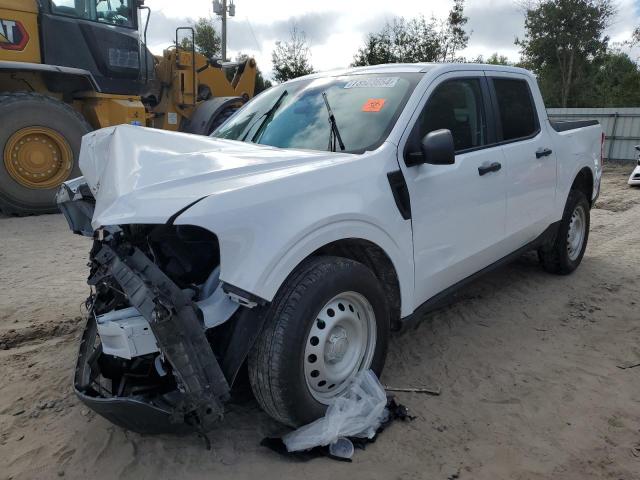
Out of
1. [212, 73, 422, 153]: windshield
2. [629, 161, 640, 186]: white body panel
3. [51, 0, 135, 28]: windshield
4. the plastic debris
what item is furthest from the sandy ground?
[629, 161, 640, 186]: white body panel

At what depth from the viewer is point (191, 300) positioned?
92.4 inches

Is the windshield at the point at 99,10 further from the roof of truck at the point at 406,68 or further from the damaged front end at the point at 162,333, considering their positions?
the damaged front end at the point at 162,333

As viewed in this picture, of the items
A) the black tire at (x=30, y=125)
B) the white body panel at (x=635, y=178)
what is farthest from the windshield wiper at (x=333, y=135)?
the white body panel at (x=635, y=178)

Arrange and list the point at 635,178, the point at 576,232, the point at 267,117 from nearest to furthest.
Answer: the point at 267,117
the point at 576,232
the point at 635,178

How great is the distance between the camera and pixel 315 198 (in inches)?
101

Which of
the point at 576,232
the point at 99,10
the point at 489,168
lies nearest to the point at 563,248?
the point at 576,232

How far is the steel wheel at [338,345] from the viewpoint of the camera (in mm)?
2629

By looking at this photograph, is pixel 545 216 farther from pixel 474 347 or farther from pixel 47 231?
pixel 47 231

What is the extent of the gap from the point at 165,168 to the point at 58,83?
6761 mm

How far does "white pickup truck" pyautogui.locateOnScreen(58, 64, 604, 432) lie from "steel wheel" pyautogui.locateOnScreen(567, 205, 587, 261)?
58.9 inches

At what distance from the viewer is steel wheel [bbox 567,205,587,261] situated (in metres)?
5.25

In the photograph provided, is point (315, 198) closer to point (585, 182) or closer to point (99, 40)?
point (585, 182)

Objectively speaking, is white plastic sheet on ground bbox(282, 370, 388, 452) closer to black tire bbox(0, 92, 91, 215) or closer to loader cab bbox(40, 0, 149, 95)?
black tire bbox(0, 92, 91, 215)

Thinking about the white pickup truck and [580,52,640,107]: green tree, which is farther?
[580,52,640,107]: green tree
